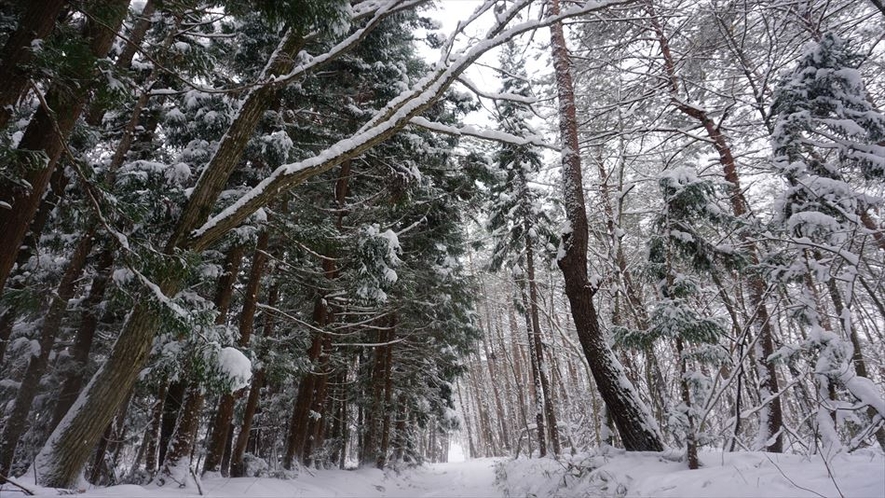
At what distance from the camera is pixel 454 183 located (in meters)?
10.4

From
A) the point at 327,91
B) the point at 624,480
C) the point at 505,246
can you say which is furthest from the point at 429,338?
the point at 624,480

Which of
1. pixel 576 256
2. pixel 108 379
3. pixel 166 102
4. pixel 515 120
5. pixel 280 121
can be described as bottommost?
pixel 108 379

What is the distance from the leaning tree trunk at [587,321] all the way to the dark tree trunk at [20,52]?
517 centimetres

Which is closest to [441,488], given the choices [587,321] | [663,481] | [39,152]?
[587,321]

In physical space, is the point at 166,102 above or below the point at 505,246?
above

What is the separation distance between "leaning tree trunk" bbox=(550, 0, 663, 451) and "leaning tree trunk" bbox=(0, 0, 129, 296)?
5.01 metres

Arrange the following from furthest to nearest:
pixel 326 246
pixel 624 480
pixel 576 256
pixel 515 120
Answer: pixel 515 120 < pixel 326 246 < pixel 576 256 < pixel 624 480

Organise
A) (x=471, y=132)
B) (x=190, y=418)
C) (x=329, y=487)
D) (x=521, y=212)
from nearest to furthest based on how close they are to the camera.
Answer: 1. (x=471, y=132)
2. (x=190, y=418)
3. (x=329, y=487)
4. (x=521, y=212)

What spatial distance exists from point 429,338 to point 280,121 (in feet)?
30.9

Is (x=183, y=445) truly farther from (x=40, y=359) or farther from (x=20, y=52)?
(x=20, y=52)

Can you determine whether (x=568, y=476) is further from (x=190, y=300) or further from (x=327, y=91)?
(x=327, y=91)

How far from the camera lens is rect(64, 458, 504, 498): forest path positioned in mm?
4727

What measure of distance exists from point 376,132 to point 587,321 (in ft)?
12.6

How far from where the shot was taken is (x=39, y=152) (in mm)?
2715
